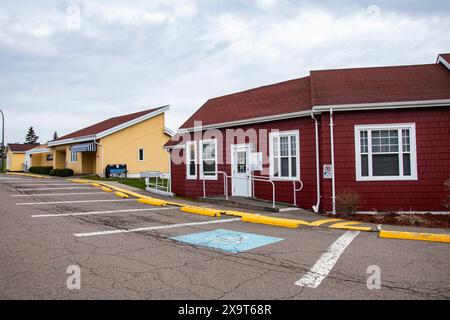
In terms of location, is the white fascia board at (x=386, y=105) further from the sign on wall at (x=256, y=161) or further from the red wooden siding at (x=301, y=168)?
the sign on wall at (x=256, y=161)

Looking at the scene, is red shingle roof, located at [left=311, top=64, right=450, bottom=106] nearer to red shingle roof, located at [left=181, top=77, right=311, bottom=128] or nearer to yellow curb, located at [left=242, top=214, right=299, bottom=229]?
red shingle roof, located at [left=181, top=77, right=311, bottom=128]

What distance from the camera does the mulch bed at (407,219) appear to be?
9688mm

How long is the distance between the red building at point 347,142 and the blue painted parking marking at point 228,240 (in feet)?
17.1

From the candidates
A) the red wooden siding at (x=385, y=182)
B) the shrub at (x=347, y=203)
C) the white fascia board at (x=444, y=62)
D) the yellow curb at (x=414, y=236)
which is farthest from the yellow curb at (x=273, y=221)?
the white fascia board at (x=444, y=62)

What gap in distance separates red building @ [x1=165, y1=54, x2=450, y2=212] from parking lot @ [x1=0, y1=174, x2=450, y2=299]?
159 inches

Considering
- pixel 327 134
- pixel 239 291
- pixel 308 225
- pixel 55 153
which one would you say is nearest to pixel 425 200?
pixel 327 134

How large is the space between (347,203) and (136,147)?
22.4m

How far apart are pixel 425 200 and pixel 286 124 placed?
5408 millimetres

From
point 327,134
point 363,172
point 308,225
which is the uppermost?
Result: point 327,134

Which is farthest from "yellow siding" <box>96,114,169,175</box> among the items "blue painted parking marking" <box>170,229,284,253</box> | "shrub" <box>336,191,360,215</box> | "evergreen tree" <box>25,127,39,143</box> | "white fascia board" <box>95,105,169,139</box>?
"evergreen tree" <box>25,127,39,143</box>

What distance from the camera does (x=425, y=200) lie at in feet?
37.7

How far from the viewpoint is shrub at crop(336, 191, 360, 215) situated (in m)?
11.2
